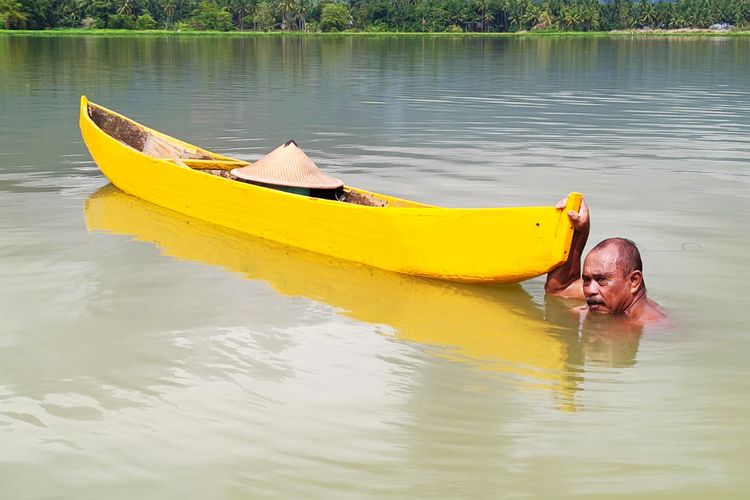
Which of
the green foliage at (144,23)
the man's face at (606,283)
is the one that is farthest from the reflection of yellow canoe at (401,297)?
the green foliage at (144,23)

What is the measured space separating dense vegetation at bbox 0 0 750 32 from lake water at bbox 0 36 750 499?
89.3 m

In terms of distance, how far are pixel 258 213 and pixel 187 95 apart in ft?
46.0

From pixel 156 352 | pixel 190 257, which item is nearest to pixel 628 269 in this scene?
pixel 156 352

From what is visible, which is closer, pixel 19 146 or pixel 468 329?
pixel 468 329

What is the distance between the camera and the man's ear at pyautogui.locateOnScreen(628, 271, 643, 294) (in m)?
5.55

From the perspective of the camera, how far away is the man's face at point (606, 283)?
554cm

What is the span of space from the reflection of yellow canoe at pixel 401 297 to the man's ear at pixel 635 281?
0.59 metres

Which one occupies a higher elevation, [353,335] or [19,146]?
[19,146]

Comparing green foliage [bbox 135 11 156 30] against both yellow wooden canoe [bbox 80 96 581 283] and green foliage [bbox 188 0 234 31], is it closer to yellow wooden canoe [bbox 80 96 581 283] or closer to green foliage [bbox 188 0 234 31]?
green foliage [bbox 188 0 234 31]

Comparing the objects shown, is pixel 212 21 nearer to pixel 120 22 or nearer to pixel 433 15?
pixel 120 22

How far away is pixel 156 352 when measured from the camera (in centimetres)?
523

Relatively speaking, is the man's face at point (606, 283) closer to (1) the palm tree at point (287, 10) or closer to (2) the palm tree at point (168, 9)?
(2) the palm tree at point (168, 9)

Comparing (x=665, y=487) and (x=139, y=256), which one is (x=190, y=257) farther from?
(x=665, y=487)

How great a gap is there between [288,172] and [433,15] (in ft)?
347
